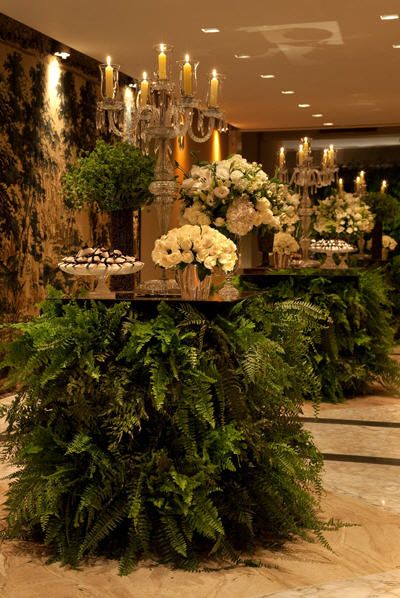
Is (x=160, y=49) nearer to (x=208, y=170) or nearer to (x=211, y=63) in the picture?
(x=208, y=170)

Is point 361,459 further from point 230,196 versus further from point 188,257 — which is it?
point 188,257

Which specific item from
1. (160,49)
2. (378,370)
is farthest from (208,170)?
(378,370)

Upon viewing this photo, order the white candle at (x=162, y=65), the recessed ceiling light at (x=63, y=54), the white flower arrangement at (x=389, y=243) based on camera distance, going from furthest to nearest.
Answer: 1. the white flower arrangement at (x=389, y=243)
2. the recessed ceiling light at (x=63, y=54)
3. the white candle at (x=162, y=65)

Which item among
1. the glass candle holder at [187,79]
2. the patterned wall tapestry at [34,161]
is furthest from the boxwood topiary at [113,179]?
the patterned wall tapestry at [34,161]

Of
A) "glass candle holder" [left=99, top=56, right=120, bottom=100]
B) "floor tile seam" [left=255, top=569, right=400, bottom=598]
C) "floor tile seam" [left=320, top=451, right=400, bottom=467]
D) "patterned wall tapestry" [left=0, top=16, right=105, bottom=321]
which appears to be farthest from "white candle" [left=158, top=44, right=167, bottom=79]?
"patterned wall tapestry" [left=0, top=16, right=105, bottom=321]

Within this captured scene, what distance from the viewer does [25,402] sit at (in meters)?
3.97

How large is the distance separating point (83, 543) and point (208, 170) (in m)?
2.11

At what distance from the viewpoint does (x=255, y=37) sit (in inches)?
356

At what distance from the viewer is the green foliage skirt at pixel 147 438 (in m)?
3.72

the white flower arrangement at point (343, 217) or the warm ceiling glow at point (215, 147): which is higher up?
the warm ceiling glow at point (215, 147)

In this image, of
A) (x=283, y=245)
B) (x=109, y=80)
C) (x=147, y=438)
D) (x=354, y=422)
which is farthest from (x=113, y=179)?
(x=283, y=245)

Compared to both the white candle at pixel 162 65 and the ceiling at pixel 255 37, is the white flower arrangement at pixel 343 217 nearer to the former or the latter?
the ceiling at pixel 255 37

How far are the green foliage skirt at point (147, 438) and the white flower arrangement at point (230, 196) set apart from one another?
87 cm

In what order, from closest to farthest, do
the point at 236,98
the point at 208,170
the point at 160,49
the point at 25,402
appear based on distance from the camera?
the point at 25,402
the point at 160,49
the point at 208,170
the point at 236,98
